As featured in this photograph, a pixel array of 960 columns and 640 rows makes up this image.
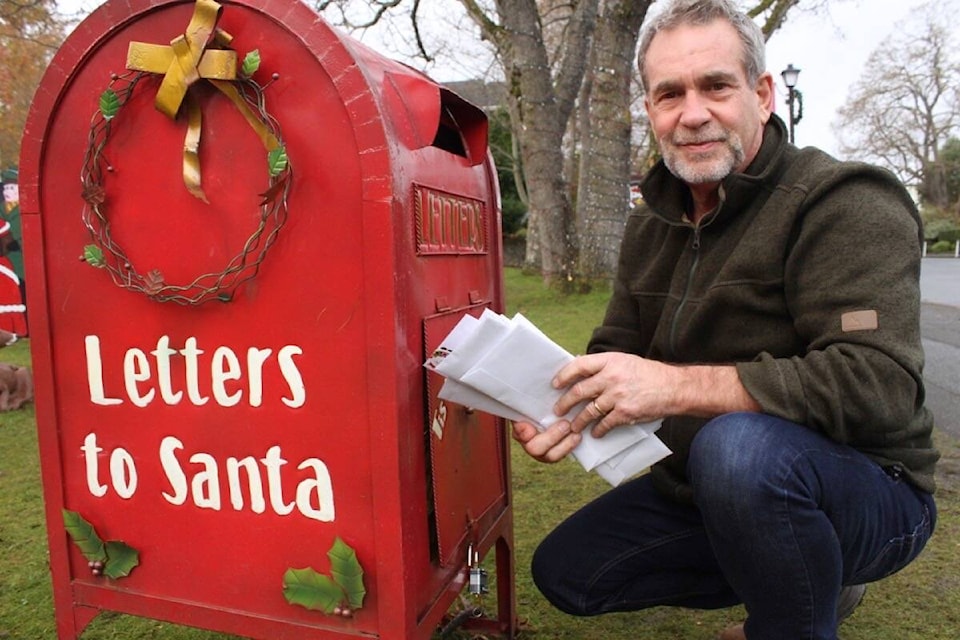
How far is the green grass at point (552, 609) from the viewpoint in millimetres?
2086

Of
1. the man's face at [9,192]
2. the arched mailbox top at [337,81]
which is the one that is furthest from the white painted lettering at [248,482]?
the man's face at [9,192]

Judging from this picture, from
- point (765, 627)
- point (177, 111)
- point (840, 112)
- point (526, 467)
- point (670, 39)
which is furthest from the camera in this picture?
point (840, 112)

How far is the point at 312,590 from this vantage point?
1398mm

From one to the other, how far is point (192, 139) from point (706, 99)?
3.52 feet

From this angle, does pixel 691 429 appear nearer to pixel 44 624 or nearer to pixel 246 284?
pixel 246 284

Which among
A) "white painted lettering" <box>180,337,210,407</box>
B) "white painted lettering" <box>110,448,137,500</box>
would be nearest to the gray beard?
"white painted lettering" <box>180,337,210,407</box>

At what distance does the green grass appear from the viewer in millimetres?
2086

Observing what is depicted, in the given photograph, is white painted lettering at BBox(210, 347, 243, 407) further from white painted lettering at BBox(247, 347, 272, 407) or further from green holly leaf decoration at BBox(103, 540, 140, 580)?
green holly leaf decoration at BBox(103, 540, 140, 580)

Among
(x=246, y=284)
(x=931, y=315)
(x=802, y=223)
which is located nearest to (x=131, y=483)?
(x=246, y=284)

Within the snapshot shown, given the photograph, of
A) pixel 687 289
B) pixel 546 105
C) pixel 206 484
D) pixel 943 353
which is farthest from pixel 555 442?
pixel 546 105

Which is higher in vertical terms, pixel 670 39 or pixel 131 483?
pixel 670 39

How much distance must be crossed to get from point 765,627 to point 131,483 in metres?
1.31

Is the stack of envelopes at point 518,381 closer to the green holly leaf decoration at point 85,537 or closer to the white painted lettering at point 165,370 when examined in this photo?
the white painted lettering at point 165,370

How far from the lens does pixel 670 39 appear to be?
1.67 meters
